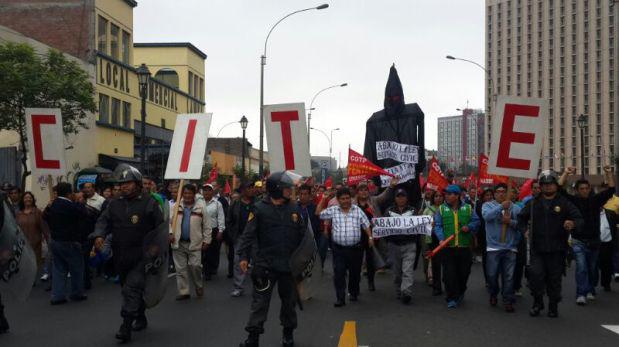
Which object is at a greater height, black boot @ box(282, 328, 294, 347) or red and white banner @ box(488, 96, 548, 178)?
red and white banner @ box(488, 96, 548, 178)

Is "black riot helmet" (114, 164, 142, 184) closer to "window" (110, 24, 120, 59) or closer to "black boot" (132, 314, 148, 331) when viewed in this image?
"black boot" (132, 314, 148, 331)

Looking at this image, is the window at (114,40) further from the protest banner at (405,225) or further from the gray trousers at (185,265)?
the protest banner at (405,225)

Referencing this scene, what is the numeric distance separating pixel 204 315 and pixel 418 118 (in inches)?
290

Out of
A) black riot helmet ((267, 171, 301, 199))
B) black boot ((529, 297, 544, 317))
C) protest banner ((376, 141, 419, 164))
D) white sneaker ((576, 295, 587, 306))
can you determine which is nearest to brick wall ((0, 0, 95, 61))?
Answer: protest banner ((376, 141, 419, 164))

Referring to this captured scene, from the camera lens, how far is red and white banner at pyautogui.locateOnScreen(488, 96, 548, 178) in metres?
9.77

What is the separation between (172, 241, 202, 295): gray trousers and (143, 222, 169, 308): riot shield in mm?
2574

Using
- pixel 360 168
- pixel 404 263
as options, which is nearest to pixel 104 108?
pixel 360 168

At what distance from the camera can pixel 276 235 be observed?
7172mm

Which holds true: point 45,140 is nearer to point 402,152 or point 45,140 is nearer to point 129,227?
point 129,227

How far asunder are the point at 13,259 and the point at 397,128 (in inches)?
370

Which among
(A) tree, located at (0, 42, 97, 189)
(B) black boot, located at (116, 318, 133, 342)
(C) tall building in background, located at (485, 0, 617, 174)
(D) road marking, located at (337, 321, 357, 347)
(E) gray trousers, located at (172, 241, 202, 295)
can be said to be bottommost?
(D) road marking, located at (337, 321, 357, 347)

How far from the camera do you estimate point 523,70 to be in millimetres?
163375

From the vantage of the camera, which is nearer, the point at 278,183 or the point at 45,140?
the point at 278,183

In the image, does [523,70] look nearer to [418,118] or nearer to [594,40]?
[594,40]
